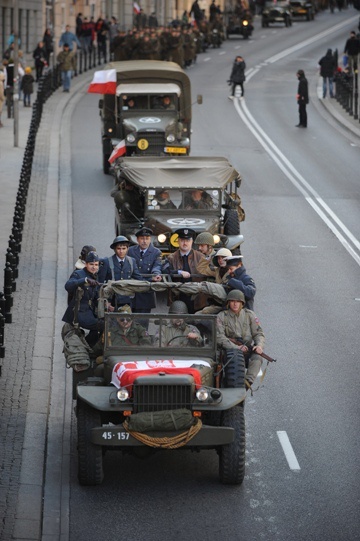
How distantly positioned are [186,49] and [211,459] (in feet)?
162

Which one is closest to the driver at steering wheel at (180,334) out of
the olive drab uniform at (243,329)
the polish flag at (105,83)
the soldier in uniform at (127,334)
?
the soldier in uniform at (127,334)

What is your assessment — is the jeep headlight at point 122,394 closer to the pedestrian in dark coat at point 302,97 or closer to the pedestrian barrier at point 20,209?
the pedestrian barrier at point 20,209

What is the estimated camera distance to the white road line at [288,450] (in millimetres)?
14716

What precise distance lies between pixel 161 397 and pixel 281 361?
5.41 meters

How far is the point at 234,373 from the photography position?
14562mm

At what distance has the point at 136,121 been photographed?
109ft

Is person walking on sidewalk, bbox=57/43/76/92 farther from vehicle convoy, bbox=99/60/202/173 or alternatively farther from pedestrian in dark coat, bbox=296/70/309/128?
vehicle convoy, bbox=99/60/202/173

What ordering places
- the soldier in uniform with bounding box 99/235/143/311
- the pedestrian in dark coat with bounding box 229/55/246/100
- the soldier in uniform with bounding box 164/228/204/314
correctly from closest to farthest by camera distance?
the soldier in uniform with bounding box 99/235/143/311
the soldier in uniform with bounding box 164/228/204/314
the pedestrian in dark coat with bounding box 229/55/246/100

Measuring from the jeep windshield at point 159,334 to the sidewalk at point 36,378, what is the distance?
4.44 ft

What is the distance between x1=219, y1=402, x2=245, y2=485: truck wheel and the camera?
13797 millimetres

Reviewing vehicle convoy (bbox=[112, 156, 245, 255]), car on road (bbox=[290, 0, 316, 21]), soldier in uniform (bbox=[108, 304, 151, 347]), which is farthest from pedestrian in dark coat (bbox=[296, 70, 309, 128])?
car on road (bbox=[290, 0, 316, 21])

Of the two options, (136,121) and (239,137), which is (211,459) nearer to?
(136,121)

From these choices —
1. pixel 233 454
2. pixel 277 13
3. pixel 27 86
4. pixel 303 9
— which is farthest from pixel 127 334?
pixel 303 9

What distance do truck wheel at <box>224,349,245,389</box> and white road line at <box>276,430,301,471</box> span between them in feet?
3.35
